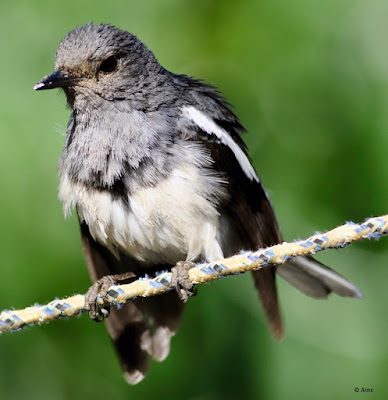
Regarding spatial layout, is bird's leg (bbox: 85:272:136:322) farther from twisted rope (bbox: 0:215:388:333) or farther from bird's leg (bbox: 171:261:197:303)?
twisted rope (bbox: 0:215:388:333)

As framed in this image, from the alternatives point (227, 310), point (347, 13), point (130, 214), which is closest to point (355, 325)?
point (227, 310)

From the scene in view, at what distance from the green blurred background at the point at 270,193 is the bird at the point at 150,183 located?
7.0 inches

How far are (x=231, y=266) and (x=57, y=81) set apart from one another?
4.22ft

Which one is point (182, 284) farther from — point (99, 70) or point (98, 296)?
point (99, 70)

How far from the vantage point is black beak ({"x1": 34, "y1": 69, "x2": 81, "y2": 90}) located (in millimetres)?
3100

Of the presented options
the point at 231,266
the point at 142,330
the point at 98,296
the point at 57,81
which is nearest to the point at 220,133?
the point at 57,81

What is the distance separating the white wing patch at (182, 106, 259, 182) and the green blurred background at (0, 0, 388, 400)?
10.1 inches

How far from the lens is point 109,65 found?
326 cm

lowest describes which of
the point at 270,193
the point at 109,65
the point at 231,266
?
the point at 231,266

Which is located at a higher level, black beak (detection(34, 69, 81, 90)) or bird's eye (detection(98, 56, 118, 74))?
bird's eye (detection(98, 56, 118, 74))

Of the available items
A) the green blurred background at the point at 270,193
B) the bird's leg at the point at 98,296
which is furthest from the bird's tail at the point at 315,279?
the bird's leg at the point at 98,296

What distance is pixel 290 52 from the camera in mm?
3799

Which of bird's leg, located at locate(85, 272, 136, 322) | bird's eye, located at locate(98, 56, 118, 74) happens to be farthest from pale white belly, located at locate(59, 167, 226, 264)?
bird's eye, located at locate(98, 56, 118, 74)

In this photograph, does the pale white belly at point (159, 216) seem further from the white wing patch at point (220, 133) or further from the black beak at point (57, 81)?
the black beak at point (57, 81)
